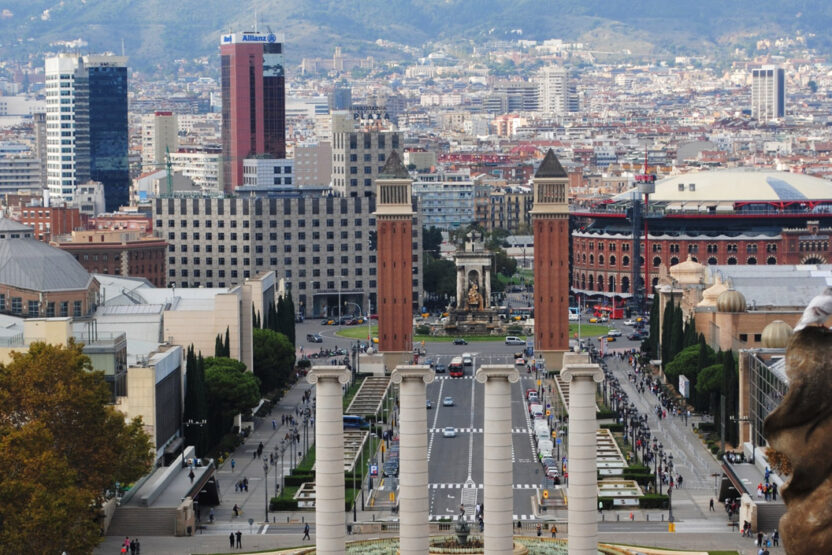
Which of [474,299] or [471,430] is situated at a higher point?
[474,299]

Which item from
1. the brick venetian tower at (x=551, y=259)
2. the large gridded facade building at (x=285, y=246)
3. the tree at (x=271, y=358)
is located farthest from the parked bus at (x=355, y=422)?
the large gridded facade building at (x=285, y=246)

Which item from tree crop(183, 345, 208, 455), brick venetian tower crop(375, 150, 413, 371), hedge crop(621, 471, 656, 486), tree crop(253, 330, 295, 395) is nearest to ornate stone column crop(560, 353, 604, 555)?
hedge crop(621, 471, 656, 486)

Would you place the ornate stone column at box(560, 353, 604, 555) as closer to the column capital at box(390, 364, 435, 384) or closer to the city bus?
the column capital at box(390, 364, 435, 384)

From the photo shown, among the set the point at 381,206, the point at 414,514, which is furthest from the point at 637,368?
the point at 414,514

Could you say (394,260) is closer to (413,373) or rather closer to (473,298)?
(473,298)

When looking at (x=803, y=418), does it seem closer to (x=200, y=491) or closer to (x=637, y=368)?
(x=200, y=491)

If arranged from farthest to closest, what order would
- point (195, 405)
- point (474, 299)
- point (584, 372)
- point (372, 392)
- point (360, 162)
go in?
point (360, 162) < point (474, 299) < point (372, 392) < point (195, 405) < point (584, 372)

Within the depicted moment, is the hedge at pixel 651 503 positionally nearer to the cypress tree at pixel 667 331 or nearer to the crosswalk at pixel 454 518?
the crosswalk at pixel 454 518

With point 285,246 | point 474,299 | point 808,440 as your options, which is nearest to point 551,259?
point 474,299
